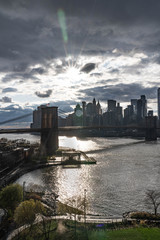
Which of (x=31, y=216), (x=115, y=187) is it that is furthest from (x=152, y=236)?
(x=115, y=187)

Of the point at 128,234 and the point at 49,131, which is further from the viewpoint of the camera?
the point at 49,131

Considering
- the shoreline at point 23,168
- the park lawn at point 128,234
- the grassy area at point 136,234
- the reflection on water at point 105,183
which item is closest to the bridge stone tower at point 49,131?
the shoreline at point 23,168

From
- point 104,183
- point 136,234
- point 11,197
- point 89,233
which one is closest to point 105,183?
point 104,183

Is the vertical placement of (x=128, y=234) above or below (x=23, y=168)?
above

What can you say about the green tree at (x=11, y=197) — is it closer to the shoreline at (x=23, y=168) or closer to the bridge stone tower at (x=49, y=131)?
the shoreline at (x=23, y=168)

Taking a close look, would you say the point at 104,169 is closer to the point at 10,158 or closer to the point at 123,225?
the point at 10,158

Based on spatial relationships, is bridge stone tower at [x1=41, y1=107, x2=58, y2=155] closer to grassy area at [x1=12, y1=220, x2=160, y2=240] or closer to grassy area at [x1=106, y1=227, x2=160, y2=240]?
grassy area at [x1=12, y1=220, x2=160, y2=240]

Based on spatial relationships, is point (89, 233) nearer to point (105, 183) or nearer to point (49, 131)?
point (105, 183)
